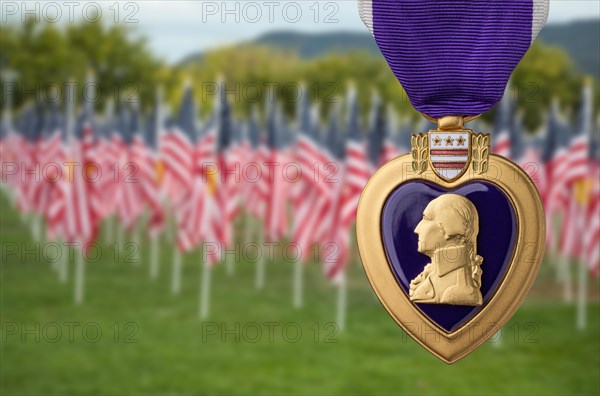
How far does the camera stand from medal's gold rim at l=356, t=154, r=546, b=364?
202 centimetres

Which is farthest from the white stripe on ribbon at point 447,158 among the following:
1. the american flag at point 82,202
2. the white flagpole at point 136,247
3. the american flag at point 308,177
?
the white flagpole at point 136,247

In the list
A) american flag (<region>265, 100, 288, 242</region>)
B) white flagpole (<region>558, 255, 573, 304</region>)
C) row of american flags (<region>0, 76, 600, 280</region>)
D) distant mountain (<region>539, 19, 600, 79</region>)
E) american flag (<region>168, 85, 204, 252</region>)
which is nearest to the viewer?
row of american flags (<region>0, 76, 600, 280</region>)

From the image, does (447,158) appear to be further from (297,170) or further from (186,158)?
(186,158)

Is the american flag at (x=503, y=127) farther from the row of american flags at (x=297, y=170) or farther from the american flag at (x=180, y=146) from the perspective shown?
the american flag at (x=180, y=146)

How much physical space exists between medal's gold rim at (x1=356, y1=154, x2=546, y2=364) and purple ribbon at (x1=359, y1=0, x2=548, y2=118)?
6.5 inches

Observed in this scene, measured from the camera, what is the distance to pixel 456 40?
6.45 feet

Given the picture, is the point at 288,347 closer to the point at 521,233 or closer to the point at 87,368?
the point at 87,368

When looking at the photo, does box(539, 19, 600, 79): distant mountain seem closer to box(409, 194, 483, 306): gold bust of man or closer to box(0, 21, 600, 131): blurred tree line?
box(0, 21, 600, 131): blurred tree line

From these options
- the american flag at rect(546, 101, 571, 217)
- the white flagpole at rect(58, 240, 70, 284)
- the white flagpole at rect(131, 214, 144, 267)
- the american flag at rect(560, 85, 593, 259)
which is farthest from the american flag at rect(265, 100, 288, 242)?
the white flagpole at rect(131, 214, 144, 267)

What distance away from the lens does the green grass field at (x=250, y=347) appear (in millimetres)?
10406

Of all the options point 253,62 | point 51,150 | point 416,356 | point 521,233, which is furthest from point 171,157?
point 253,62

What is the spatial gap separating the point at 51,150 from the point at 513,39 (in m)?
13.7

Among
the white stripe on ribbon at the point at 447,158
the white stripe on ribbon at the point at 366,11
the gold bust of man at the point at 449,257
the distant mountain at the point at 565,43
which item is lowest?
the gold bust of man at the point at 449,257

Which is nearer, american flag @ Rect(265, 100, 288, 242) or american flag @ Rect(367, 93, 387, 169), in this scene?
american flag @ Rect(367, 93, 387, 169)
